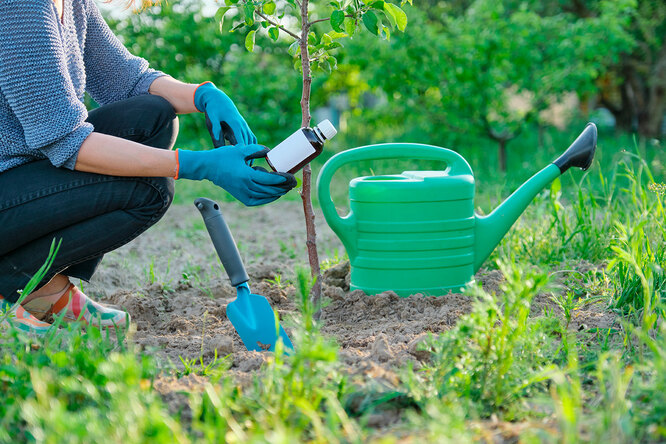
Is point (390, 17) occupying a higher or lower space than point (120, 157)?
higher

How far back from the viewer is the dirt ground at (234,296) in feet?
5.20

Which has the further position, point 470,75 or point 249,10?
point 470,75

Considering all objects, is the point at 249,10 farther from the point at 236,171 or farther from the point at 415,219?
the point at 415,219

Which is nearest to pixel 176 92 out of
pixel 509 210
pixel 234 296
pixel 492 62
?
pixel 234 296

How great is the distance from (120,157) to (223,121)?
1.31ft

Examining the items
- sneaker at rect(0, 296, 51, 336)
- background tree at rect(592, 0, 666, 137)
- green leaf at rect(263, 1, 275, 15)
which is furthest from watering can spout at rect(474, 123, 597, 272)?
background tree at rect(592, 0, 666, 137)

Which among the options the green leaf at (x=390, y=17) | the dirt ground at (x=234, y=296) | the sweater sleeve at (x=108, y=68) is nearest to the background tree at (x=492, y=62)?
the dirt ground at (x=234, y=296)

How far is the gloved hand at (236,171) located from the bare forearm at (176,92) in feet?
1.55

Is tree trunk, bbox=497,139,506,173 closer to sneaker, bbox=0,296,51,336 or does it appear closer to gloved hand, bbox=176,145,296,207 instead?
Result: gloved hand, bbox=176,145,296,207

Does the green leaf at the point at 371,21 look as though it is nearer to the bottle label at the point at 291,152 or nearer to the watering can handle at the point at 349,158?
the bottle label at the point at 291,152

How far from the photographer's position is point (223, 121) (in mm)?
2055

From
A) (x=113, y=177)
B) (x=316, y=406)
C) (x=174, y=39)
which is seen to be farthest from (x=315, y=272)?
(x=174, y=39)

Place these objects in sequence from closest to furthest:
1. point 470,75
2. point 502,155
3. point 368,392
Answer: point 368,392, point 470,75, point 502,155

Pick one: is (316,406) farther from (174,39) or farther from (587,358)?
(174,39)
